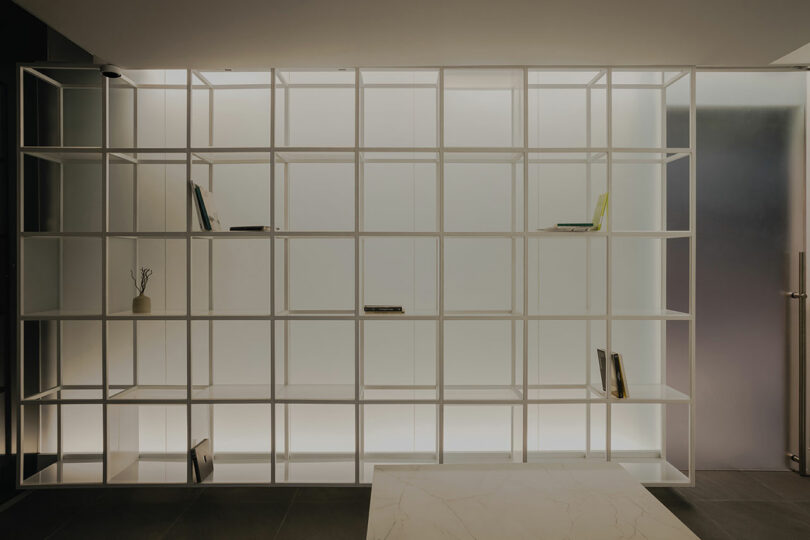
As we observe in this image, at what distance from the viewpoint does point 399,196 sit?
3.30 m

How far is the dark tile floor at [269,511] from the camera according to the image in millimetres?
2584

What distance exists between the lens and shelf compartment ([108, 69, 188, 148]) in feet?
10.7

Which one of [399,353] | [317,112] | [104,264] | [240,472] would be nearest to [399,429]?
[399,353]

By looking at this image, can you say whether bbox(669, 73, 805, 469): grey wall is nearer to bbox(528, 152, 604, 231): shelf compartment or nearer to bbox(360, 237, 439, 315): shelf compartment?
bbox(528, 152, 604, 231): shelf compartment

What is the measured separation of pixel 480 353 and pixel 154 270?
2.39m

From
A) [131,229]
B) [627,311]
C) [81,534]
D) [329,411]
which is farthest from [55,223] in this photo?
[627,311]

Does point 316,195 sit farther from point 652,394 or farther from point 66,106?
point 652,394

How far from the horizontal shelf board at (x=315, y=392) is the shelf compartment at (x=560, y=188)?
1.70 metres

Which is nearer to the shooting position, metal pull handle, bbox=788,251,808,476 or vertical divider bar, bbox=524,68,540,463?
vertical divider bar, bbox=524,68,540,463

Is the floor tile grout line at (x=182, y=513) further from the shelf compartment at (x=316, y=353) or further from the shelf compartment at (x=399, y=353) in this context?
the shelf compartment at (x=399, y=353)

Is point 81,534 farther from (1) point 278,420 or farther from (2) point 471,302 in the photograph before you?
(2) point 471,302

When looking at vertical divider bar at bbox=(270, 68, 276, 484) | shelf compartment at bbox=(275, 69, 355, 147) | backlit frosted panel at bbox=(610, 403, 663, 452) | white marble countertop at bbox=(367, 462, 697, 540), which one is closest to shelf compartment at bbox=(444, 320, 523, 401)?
backlit frosted panel at bbox=(610, 403, 663, 452)

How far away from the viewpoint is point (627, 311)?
3.14 m

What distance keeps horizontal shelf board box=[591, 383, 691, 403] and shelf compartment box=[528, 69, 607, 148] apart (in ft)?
5.64
